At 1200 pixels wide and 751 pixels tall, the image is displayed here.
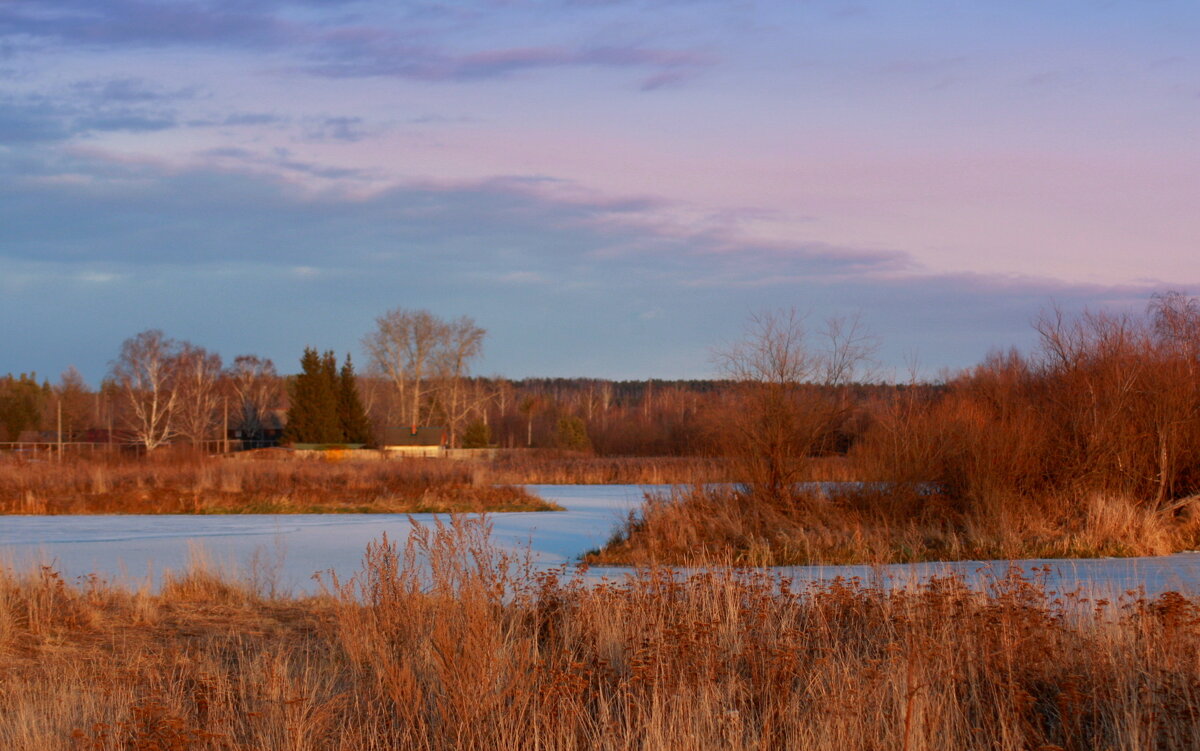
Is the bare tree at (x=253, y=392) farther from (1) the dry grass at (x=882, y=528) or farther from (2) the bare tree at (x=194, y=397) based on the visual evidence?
(1) the dry grass at (x=882, y=528)

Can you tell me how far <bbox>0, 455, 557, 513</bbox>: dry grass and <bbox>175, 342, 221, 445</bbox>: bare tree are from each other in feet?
88.3

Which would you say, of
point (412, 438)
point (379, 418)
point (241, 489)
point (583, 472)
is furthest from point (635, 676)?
point (379, 418)

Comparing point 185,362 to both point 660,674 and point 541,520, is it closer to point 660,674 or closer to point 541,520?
point 541,520

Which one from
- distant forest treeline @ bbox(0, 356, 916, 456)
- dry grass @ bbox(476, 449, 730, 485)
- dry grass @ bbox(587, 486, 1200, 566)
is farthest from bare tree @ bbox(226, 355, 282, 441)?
dry grass @ bbox(587, 486, 1200, 566)

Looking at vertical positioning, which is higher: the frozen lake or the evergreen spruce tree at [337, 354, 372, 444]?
the evergreen spruce tree at [337, 354, 372, 444]

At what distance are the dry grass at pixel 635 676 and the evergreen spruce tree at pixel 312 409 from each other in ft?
178

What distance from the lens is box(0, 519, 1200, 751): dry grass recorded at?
186 inches

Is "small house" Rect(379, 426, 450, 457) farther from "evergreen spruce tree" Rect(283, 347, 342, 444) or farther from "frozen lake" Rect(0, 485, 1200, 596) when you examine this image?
"frozen lake" Rect(0, 485, 1200, 596)

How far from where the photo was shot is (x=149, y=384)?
199ft

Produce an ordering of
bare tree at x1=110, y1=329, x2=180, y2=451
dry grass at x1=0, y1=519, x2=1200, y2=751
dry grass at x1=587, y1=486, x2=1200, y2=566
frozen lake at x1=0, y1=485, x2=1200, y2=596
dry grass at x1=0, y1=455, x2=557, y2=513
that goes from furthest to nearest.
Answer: bare tree at x1=110, y1=329, x2=180, y2=451, dry grass at x1=0, y1=455, x2=557, y2=513, dry grass at x1=587, y1=486, x2=1200, y2=566, frozen lake at x1=0, y1=485, x2=1200, y2=596, dry grass at x1=0, y1=519, x2=1200, y2=751

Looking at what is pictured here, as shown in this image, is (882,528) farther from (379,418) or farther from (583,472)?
(379,418)

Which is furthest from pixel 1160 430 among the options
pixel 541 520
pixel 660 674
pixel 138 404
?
pixel 138 404

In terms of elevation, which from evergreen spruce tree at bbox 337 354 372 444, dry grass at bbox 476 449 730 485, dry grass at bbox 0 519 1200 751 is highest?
evergreen spruce tree at bbox 337 354 372 444

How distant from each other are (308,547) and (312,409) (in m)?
A: 45.8
